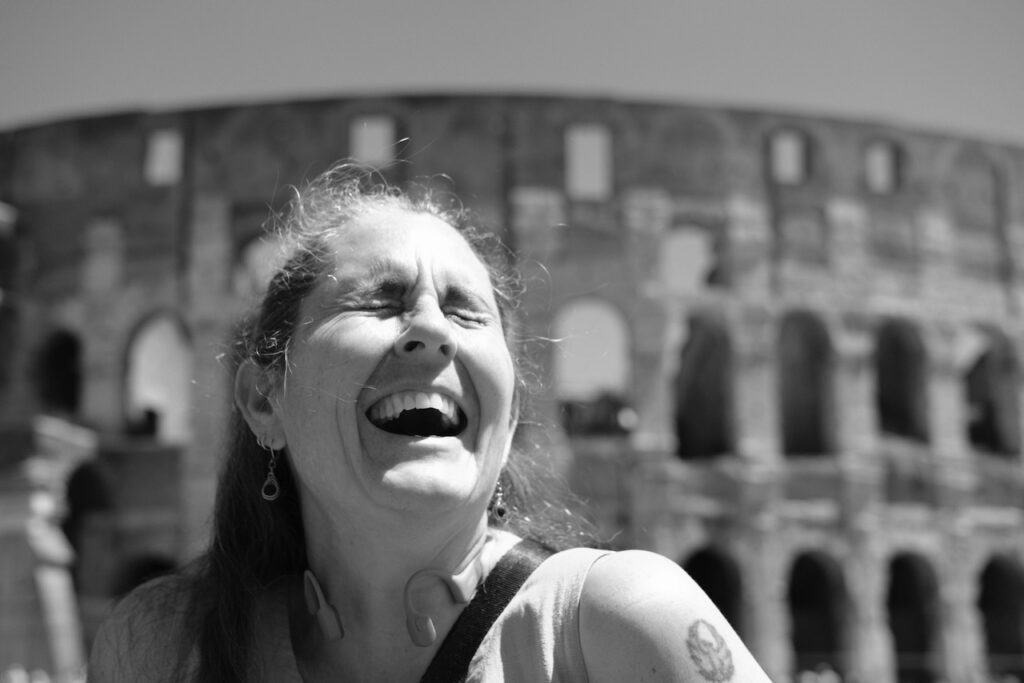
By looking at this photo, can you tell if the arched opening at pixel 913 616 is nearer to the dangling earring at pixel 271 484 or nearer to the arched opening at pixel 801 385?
the arched opening at pixel 801 385

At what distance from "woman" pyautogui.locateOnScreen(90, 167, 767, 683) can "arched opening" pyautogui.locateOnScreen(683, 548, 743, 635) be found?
65.4ft

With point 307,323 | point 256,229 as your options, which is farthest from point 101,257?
point 307,323

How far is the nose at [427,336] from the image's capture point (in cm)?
187

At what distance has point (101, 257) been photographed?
2269cm

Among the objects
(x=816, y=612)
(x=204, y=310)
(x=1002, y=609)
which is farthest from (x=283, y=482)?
(x=1002, y=609)

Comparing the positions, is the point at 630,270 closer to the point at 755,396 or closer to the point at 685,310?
the point at 685,310

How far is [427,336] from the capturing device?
1866 mm

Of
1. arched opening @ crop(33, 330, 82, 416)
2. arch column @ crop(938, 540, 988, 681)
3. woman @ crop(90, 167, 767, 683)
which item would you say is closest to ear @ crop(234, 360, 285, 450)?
woman @ crop(90, 167, 767, 683)

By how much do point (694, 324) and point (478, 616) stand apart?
22445mm

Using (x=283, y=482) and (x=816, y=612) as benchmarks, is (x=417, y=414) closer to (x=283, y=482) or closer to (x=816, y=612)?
(x=283, y=482)

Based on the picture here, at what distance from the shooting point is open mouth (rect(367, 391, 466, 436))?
1.87 meters

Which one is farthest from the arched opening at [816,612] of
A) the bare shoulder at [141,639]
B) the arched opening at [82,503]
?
the bare shoulder at [141,639]

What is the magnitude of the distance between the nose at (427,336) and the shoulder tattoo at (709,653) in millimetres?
605

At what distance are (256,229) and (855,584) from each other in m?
13.2
